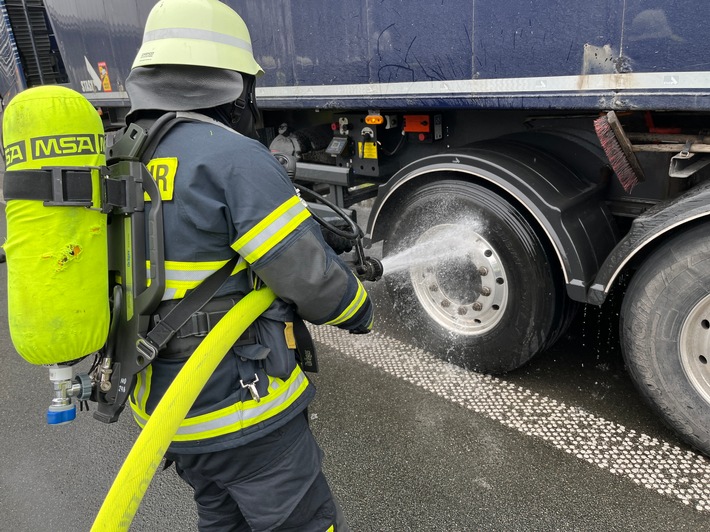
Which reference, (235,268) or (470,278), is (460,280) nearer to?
(470,278)

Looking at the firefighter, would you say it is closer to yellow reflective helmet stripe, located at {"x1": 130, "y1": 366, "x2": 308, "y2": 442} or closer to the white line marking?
yellow reflective helmet stripe, located at {"x1": 130, "y1": 366, "x2": 308, "y2": 442}

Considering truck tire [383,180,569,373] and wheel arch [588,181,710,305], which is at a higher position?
wheel arch [588,181,710,305]

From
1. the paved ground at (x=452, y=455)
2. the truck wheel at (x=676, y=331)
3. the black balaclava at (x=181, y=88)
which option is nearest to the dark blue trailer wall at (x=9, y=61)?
the paved ground at (x=452, y=455)

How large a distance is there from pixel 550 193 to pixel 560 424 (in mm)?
1186

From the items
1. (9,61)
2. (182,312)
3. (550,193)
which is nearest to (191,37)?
(182,312)

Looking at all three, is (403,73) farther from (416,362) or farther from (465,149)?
(416,362)

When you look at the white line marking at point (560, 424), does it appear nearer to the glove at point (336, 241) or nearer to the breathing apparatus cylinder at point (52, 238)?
the glove at point (336, 241)

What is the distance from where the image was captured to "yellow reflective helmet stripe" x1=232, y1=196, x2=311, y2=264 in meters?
1.59

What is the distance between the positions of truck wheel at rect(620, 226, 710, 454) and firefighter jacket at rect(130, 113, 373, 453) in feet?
5.16

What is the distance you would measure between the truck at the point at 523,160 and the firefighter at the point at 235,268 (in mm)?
1441

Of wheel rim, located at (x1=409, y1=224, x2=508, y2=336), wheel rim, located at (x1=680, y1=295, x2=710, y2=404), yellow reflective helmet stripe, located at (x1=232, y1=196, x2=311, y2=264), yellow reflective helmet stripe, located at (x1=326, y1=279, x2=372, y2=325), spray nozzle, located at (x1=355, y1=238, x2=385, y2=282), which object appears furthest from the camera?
wheel rim, located at (x1=409, y1=224, x2=508, y2=336)

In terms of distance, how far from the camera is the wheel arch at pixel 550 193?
9.58ft

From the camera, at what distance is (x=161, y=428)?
1.53 metres

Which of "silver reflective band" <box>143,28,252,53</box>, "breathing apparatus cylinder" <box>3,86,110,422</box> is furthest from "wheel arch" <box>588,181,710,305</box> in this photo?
"breathing apparatus cylinder" <box>3,86,110,422</box>
